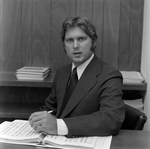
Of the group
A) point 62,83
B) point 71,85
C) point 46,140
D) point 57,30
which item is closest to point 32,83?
point 57,30

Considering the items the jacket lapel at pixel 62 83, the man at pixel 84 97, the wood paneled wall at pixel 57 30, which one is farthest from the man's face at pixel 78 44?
the wood paneled wall at pixel 57 30

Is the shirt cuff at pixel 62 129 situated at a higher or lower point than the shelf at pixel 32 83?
higher

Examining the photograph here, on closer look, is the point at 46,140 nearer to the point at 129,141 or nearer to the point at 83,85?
the point at 129,141

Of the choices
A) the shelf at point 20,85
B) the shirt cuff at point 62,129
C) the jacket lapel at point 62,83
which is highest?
the jacket lapel at point 62,83

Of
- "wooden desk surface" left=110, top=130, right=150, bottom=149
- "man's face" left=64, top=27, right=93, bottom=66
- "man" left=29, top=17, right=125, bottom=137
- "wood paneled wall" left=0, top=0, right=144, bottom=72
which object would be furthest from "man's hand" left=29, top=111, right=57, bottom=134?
"wood paneled wall" left=0, top=0, right=144, bottom=72

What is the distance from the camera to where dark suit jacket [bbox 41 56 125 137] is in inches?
56.6

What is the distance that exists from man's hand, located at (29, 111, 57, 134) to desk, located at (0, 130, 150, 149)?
13cm

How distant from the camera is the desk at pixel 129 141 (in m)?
1.29

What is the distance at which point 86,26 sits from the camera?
6.19 ft

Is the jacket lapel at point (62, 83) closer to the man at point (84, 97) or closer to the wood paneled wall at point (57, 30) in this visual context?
the man at point (84, 97)

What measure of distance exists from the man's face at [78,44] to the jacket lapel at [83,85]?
81 millimetres

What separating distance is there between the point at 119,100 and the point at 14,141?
0.60 m

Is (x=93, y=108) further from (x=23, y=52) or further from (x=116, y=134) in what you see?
(x=23, y=52)

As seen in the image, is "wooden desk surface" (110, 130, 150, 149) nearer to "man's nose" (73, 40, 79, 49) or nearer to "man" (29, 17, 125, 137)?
"man" (29, 17, 125, 137)
